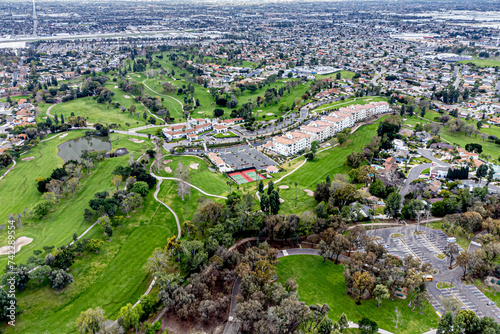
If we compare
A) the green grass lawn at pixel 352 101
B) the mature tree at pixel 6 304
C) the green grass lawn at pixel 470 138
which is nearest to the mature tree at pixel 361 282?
the mature tree at pixel 6 304

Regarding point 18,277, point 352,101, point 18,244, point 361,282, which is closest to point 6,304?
point 18,277

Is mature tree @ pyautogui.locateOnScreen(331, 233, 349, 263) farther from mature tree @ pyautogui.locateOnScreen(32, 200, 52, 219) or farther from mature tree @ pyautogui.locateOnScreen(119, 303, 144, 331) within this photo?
mature tree @ pyautogui.locateOnScreen(32, 200, 52, 219)

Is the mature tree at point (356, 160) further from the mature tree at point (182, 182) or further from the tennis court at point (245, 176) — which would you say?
the mature tree at point (182, 182)

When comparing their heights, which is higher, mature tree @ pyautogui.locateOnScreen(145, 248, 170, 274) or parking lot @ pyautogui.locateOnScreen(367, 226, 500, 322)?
mature tree @ pyautogui.locateOnScreen(145, 248, 170, 274)

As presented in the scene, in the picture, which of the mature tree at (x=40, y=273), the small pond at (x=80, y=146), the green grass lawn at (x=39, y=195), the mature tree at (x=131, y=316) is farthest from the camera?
the small pond at (x=80, y=146)

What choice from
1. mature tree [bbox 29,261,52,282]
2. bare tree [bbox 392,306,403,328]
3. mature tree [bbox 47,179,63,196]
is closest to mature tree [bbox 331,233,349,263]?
bare tree [bbox 392,306,403,328]

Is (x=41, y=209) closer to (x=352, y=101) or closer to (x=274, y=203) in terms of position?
(x=274, y=203)
